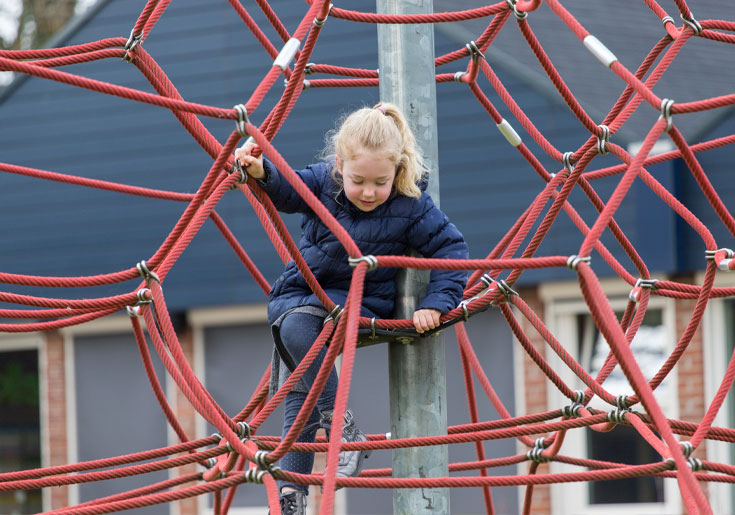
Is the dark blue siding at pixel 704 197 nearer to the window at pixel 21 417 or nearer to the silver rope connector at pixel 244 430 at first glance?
the silver rope connector at pixel 244 430

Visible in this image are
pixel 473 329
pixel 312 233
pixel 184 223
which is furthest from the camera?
pixel 473 329

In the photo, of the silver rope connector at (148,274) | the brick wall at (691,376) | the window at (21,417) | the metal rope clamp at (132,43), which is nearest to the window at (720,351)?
the brick wall at (691,376)

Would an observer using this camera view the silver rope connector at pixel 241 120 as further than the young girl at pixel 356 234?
No

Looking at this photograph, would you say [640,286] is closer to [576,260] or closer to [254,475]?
[576,260]

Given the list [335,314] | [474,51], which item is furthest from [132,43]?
[474,51]

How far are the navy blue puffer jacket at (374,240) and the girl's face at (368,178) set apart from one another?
9 centimetres

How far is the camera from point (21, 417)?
27.0ft

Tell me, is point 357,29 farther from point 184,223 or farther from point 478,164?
point 184,223

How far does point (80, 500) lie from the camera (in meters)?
7.71

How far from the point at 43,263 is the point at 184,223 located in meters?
5.53

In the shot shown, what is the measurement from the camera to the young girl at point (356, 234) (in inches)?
106

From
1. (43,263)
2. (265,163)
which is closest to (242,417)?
(265,163)

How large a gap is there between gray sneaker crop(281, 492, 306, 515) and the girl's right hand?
2.74 ft

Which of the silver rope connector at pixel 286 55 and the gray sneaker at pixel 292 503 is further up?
the silver rope connector at pixel 286 55
